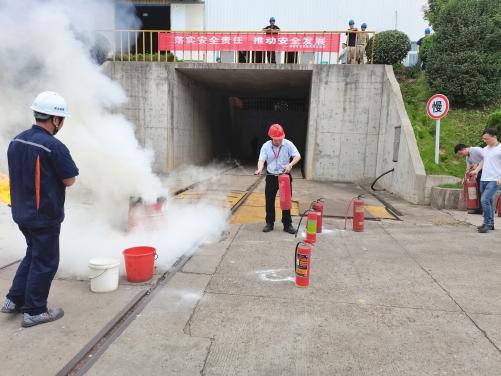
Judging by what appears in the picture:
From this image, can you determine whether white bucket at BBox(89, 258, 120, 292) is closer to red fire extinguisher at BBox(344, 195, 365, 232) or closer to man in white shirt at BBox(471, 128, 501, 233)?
red fire extinguisher at BBox(344, 195, 365, 232)

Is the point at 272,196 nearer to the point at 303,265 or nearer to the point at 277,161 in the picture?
the point at 277,161

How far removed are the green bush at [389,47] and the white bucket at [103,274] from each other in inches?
447

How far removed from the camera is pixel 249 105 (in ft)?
84.9

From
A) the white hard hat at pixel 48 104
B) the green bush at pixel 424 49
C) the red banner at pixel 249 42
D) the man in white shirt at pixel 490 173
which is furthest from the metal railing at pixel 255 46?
the white hard hat at pixel 48 104

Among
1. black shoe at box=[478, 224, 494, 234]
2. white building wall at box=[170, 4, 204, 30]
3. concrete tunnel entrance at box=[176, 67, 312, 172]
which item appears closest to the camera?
black shoe at box=[478, 224, 494, 234]

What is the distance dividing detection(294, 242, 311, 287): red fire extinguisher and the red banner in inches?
399

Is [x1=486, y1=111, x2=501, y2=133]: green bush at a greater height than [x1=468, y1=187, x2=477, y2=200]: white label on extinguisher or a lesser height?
greater

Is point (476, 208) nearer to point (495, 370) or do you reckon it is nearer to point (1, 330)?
point (495, 370)

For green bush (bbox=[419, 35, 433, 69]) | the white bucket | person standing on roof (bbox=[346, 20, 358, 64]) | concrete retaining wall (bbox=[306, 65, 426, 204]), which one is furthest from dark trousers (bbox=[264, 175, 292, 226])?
green bush (bbox=[419, 35, 433, 69])

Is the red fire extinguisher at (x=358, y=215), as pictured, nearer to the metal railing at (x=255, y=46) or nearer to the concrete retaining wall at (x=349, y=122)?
the concrete retaining wall at (x=349, y=122)

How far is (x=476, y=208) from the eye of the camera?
7406 millimetres

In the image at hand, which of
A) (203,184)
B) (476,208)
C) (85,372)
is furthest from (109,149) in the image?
(476,208)

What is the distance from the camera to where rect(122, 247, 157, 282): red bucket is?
3.65 m

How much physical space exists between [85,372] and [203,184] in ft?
29.3
